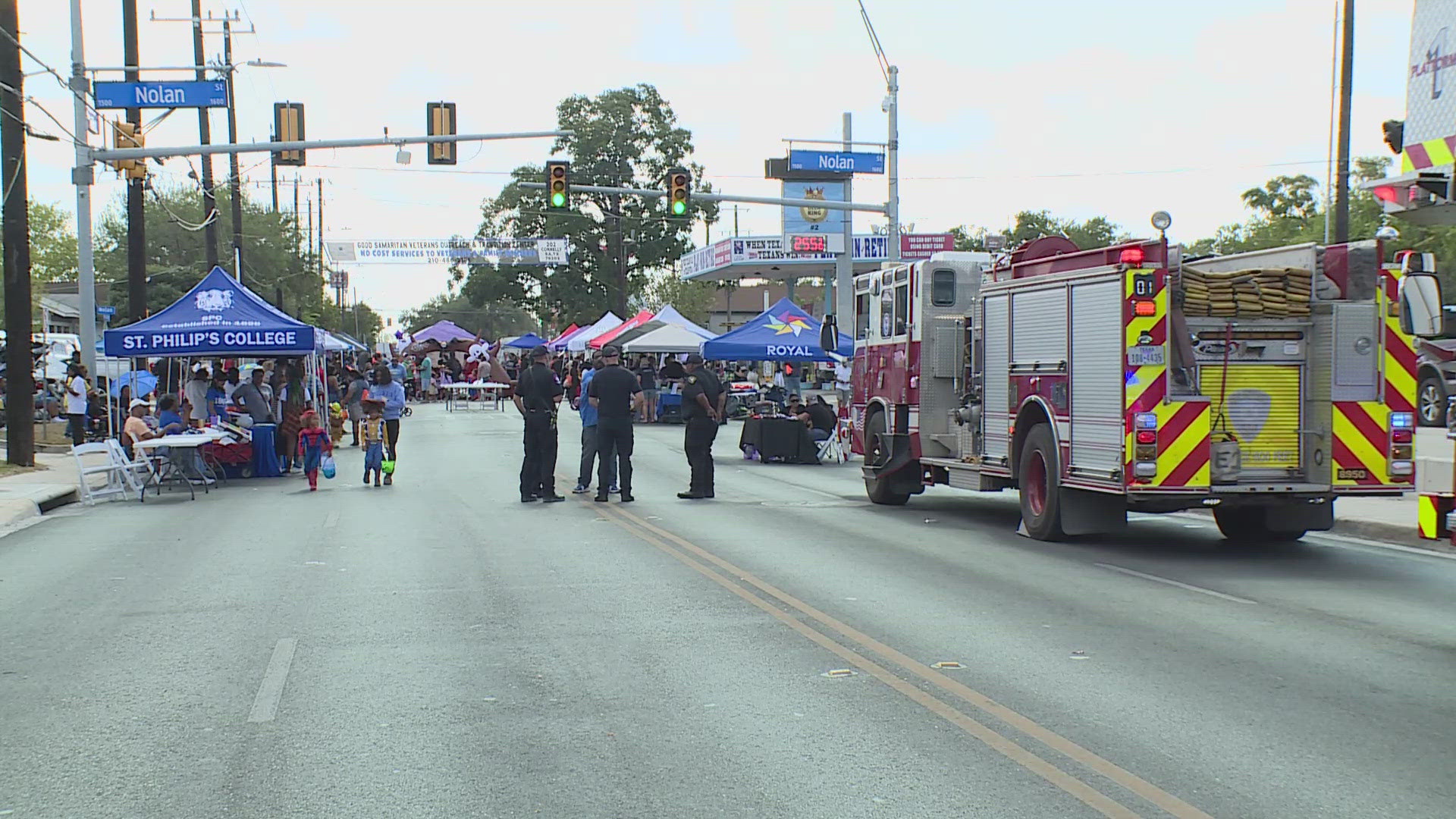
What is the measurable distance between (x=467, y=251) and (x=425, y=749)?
6517 centimetres

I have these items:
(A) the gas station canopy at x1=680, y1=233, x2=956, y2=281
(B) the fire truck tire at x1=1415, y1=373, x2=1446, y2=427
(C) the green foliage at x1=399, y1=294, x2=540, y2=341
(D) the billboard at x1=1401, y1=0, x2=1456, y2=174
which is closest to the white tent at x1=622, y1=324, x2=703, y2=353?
(B) the fire truck tire at x1=1415, y1=373, x2=1446, y2=427

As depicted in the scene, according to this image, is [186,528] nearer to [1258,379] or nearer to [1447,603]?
[1258,379]

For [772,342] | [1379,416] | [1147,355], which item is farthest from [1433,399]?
[1147,355]

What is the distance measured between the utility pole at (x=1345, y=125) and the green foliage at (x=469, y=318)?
410 ft

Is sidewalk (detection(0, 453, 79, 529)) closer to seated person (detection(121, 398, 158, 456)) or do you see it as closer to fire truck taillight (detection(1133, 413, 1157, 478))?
seated person (detection(121, 398, 158, 456))

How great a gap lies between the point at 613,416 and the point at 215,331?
7.64 meters

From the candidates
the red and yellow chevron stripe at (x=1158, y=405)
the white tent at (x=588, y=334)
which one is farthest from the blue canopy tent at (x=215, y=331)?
the white tent at (x=588, y=334)

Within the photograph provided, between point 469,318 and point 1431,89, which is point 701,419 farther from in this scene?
point 469,318

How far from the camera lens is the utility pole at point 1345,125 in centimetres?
2458

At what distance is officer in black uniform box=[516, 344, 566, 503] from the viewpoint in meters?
18.1

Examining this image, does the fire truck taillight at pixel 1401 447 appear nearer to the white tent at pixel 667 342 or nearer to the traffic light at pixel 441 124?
the traffic light at pixel 441 124

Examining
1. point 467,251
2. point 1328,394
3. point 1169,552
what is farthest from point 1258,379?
point 467,251

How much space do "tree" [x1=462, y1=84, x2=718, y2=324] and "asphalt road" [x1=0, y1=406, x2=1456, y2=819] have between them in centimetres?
6780

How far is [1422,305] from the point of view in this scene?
9664 mm
